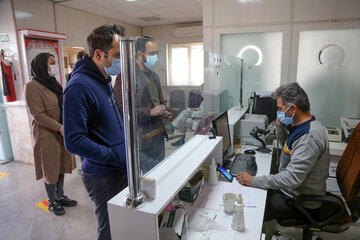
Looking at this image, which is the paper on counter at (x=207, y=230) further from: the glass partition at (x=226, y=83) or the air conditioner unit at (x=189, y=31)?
the air conditioner unit at (x=189, y=31)

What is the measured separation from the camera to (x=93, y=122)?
1.24 m

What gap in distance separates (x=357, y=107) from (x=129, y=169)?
11.1ft

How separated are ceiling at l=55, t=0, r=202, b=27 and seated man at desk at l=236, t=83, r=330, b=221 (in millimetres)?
2925

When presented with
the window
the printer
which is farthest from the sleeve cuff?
the printer

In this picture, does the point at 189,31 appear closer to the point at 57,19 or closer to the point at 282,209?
the point at 57,19

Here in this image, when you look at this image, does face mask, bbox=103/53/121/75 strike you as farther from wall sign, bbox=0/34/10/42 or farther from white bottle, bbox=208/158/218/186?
wall sign, bbox=0/34/10/42

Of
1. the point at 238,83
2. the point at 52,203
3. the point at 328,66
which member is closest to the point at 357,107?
the point at 328,66

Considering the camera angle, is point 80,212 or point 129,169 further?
point 80,212

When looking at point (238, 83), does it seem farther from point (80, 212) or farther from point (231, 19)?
point (80, 212)

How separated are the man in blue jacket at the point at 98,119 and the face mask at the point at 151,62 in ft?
0.70

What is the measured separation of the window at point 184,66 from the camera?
4.70 ft

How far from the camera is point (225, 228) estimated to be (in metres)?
1.26

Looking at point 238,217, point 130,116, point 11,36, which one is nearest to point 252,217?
point 238,217

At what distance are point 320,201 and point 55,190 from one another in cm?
238
